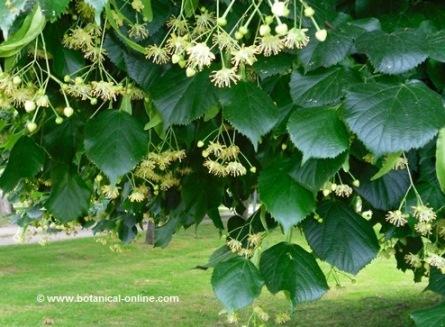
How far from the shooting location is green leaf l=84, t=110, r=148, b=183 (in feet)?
3.84

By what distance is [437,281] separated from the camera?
1.55 meters

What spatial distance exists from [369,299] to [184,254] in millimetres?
4800

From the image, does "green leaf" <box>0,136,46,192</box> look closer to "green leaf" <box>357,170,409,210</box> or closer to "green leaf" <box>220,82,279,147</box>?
"green leaf" <box>220,82,279,147</box>

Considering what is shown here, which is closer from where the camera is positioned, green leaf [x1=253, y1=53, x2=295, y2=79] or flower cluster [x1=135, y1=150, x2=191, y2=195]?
green leaf [x1=253, y1=53, x2=295, y2=79]

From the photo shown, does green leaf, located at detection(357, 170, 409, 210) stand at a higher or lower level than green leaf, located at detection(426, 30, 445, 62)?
lower

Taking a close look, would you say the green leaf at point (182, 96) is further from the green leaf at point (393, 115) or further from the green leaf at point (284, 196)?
the green leaf at point (393, 115)

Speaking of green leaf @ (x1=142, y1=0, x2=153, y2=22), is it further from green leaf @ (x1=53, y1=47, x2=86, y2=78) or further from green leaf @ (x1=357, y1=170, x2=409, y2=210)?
green leaf @ (x1=357, y1=170, x2=409, y2=210)

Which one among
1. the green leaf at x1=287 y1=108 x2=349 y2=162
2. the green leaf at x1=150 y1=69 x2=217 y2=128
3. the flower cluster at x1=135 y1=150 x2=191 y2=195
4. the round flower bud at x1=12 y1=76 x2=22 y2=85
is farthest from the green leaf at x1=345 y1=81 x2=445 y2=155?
the flower cluster at x1=135 y1=150 x2=191 y2=195

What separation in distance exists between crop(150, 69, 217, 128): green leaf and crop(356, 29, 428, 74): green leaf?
11.7 inches

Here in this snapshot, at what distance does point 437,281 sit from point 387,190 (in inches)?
11.2

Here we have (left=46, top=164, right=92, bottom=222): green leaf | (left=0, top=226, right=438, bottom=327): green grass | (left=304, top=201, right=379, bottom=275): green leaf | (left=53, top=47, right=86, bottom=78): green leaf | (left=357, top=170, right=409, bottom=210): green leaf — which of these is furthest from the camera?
(left=0, top=226, right=438, bottom=327): green grass

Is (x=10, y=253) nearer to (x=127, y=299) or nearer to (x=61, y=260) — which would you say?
(x=61, y=260)

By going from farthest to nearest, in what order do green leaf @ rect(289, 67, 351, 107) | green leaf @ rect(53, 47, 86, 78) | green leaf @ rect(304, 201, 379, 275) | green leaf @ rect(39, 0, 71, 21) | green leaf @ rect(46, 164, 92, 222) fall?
green leaf @ rect(46, 164, 92, 222) → green leaf @ rect(304, 201, 379, 275) → green leaf @ rect(53, 47, 86, 78) → green leaf @ rect(289, 67, 351, 107) → green leaf @ rect(39, 0, 71, 21)

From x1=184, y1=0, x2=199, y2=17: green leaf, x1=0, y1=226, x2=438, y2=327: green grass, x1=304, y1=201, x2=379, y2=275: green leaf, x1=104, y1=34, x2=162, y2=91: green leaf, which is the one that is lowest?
x1=0, y1=226, x2=438, y2=327: green grass
